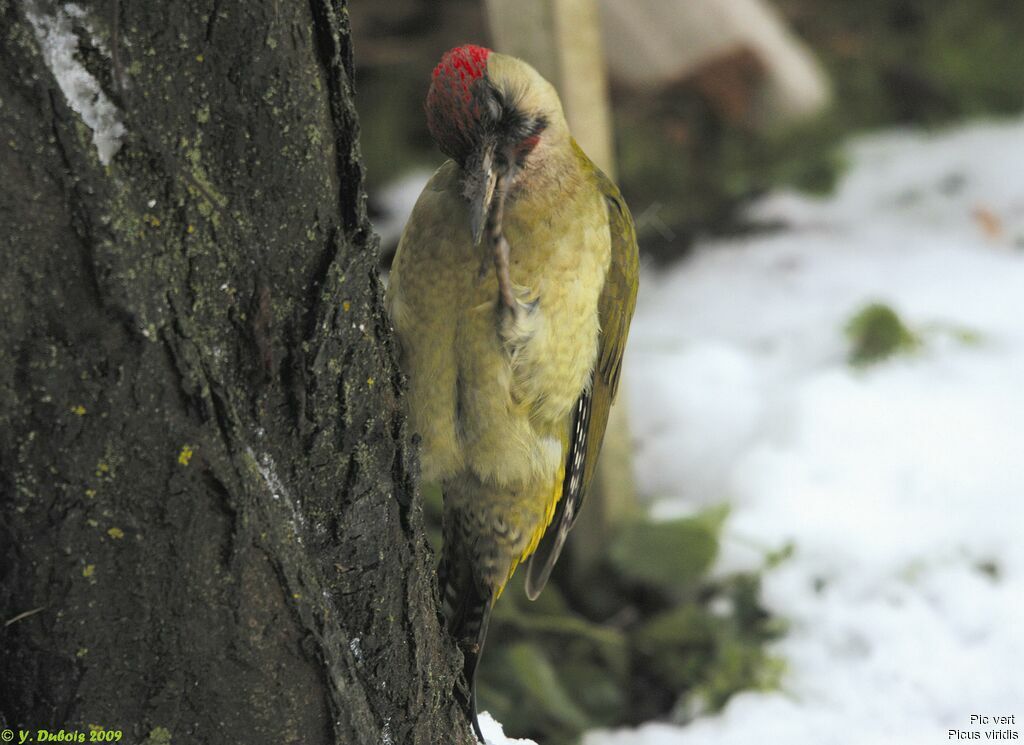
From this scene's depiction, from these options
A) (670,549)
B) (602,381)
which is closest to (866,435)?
(670,549)

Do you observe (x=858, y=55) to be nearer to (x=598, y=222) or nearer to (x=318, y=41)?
(x=598, y=222)

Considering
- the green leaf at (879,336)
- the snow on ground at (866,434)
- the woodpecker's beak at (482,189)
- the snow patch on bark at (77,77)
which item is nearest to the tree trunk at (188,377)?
the snow patch on bark at (77,77)

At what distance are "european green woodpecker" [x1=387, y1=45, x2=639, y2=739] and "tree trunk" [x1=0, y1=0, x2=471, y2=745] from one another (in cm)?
59

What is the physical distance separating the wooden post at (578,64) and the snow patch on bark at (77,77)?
2.22 metres

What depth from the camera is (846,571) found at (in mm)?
3490

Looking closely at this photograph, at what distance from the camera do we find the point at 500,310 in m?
2.29

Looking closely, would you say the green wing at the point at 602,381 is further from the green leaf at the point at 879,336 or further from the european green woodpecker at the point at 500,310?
the green leaf at the point at 879,336

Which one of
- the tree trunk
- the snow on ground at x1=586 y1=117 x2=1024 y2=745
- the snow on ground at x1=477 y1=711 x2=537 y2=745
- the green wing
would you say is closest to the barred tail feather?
the green wing

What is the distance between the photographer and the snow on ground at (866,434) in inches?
122

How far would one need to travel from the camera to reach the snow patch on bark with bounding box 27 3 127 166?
1294 millimetres

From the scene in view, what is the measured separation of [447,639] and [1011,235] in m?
4.14

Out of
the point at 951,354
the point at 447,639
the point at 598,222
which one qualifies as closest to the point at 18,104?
the point at 447,639

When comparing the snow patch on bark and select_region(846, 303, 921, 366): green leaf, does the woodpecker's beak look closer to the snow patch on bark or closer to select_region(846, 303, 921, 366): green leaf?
the snow patch on bark

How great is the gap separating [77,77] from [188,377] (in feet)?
1.34
